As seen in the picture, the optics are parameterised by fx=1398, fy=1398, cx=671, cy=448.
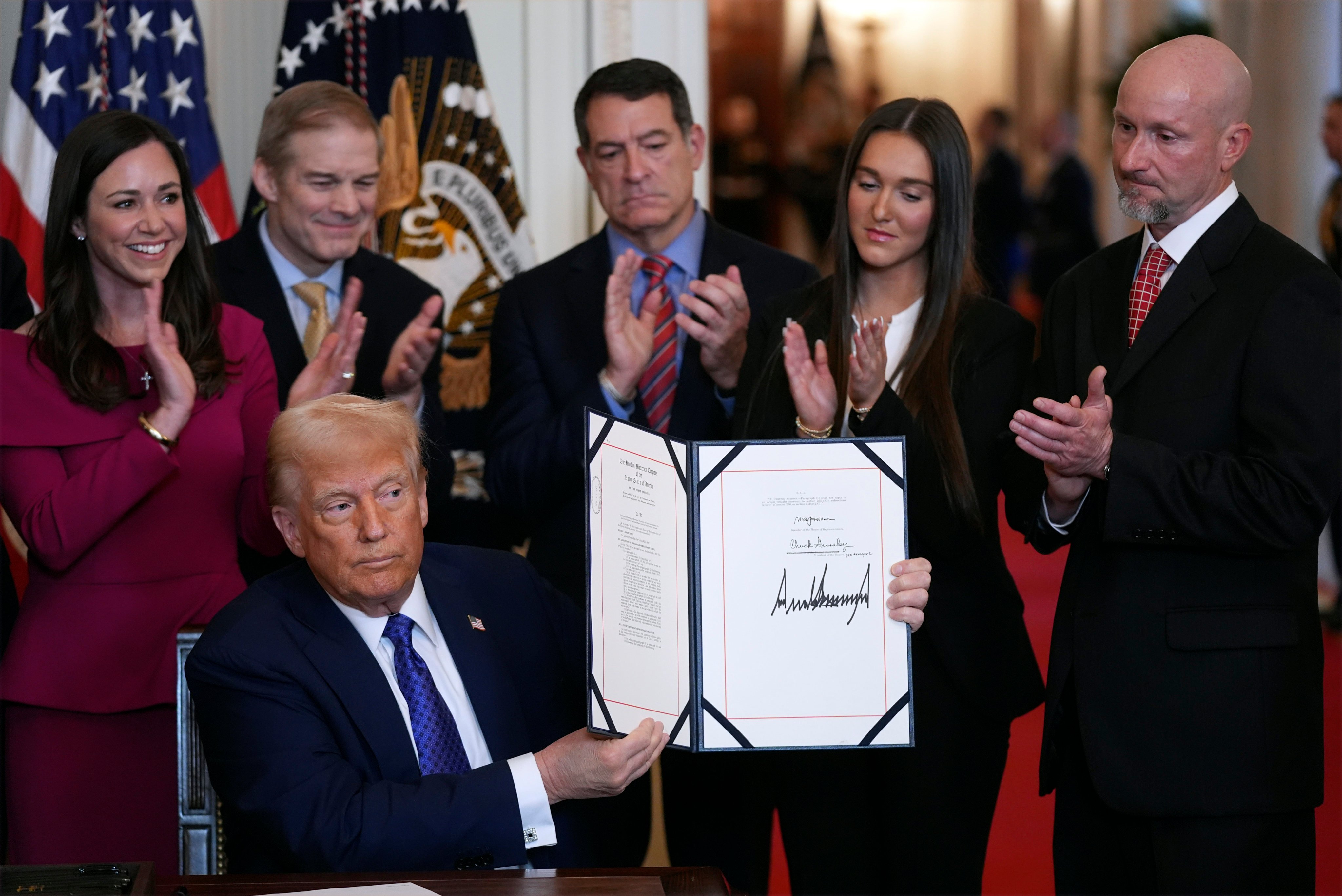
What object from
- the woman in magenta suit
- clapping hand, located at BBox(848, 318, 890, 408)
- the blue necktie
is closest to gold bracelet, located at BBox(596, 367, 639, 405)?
clapping hand, located at BBox(848, 318, 890, 408)

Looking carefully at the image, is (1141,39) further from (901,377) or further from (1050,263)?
(901,377)

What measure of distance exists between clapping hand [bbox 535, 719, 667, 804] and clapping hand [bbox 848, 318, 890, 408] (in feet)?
2.77

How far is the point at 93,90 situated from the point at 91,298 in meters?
1.57

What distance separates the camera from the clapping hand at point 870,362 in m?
2.60

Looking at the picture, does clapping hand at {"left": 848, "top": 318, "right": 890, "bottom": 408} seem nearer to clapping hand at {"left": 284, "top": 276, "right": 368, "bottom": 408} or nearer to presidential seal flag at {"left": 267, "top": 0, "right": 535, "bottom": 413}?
clapping hand at {"left": 284, "top": 276, "right": 368, "bottom": 408}

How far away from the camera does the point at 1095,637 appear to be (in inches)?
95.0

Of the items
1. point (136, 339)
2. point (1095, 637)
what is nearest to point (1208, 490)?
point (1095, 637)

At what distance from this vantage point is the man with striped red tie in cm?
307

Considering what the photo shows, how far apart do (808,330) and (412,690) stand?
1.12m

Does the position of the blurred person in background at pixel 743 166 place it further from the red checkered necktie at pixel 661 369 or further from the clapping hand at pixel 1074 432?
the clapping hand at pixel 1074 432

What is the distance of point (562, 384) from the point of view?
3.25 meters

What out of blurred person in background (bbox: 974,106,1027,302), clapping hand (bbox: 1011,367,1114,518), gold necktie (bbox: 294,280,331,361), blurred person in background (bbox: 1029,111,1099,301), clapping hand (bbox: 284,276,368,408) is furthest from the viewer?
blurred person in background (bbox: 974,106,1027,302)

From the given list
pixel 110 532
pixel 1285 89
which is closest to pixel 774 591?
pixel 110 532

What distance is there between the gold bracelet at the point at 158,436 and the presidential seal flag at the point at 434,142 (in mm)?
1676
